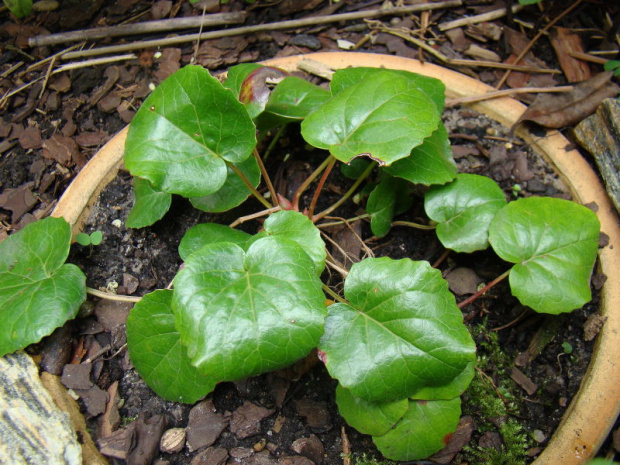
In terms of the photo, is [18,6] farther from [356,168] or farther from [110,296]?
[356,168]

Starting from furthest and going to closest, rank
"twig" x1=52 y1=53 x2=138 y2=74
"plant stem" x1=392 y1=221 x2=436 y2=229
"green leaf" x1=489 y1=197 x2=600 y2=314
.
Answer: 1. "twig" x1=52 y1=53 x2=138 y2=74
2. "plant stem" x1=392 y1=221 x2=436 y2=229
3. "green leaf" x1=489 y1=197 x2=600 y2=314

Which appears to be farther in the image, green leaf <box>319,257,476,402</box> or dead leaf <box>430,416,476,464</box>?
dead leaf <box>430,416,476,464</box>

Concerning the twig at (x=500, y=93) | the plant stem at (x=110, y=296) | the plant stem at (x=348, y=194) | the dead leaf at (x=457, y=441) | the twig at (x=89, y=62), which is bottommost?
the dead leaf at (x=457, y=441)

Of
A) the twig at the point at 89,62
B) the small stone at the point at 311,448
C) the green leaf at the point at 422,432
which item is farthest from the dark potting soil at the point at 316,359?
the twig at the point at 89,62

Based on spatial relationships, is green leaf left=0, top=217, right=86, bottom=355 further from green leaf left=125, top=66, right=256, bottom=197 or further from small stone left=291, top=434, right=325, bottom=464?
small stone left=291, top=434, right=325, bottom=464

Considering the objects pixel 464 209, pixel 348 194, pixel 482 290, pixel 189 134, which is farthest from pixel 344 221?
pixel 189 134

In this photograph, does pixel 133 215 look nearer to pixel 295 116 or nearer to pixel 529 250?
pixel 295 116

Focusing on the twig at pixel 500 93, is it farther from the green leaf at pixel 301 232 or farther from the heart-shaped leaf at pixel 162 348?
the heart-shaped leaf at pixel 162 348

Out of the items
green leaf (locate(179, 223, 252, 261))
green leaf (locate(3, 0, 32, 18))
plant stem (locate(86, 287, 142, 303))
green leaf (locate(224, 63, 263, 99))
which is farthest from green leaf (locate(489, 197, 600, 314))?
green leaf (locate(3, 0, 32, 18))
